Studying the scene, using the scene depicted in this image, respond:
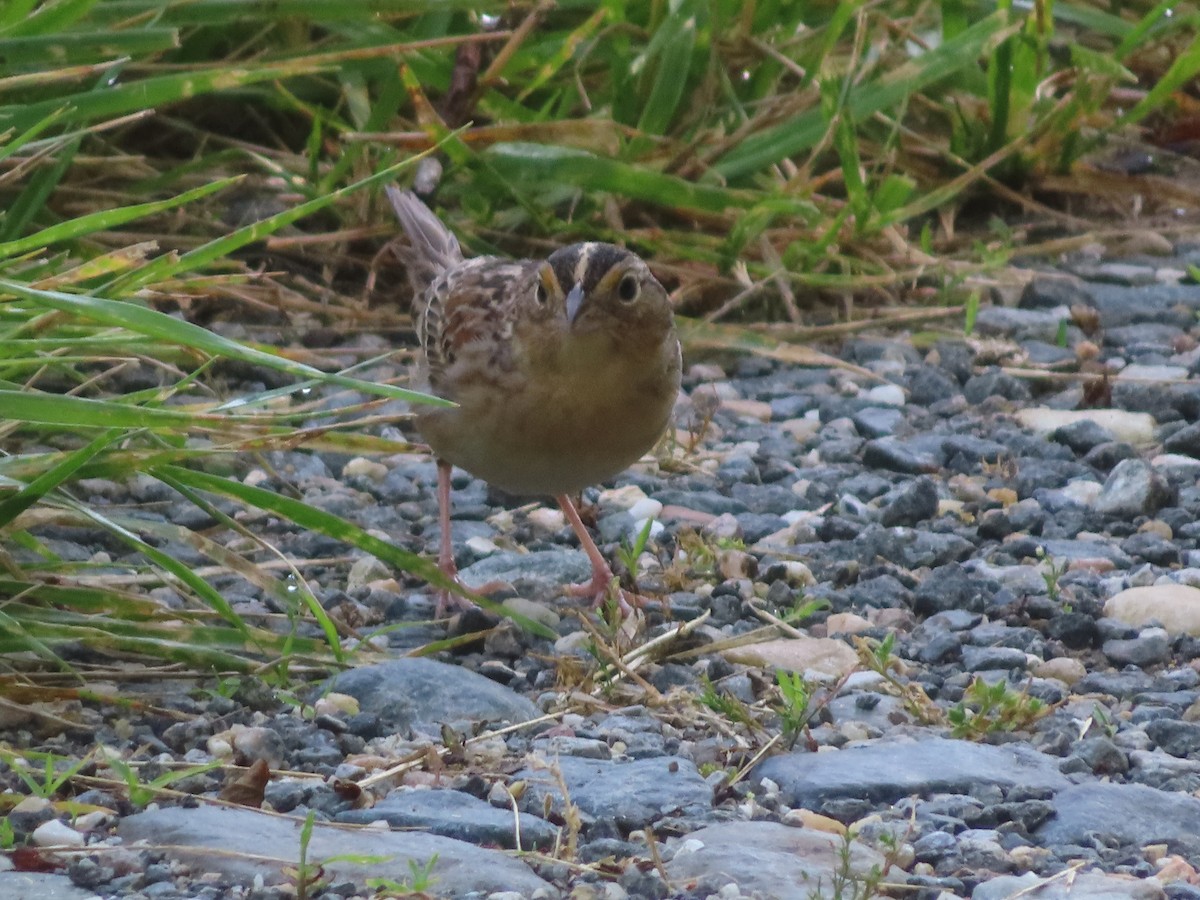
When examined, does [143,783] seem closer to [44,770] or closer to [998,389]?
[44,770]

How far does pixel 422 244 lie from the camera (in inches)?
233

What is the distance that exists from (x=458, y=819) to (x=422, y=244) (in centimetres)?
321

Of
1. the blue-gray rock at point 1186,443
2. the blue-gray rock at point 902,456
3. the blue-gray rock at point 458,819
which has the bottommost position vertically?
the blue-gray rock at point 458,819

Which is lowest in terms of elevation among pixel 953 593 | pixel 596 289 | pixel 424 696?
pixel 424 696

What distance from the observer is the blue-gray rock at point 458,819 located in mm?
2969

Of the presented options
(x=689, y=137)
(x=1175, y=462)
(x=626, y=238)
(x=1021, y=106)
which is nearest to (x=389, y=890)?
(x=1175, y=462)

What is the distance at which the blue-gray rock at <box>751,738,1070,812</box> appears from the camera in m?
3.15

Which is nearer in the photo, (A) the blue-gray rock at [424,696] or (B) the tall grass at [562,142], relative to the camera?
Result: (A) the blue-gray rock at [424,696]

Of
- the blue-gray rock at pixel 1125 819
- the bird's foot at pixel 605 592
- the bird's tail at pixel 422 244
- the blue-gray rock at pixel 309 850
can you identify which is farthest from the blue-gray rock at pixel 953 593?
the bird's tail at pixel 422 244

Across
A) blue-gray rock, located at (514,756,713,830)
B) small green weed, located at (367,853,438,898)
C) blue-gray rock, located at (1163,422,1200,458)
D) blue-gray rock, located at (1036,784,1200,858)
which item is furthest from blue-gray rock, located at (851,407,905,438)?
small green weed, located at (367,853,438,898)

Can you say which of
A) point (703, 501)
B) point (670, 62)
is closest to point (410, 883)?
point (703, 501)

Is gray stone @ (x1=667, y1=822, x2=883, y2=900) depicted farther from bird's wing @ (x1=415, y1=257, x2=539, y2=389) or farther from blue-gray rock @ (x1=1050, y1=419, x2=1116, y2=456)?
blue-gray rock @ (x1=1050, y1=419, x2=1116, y2=456)

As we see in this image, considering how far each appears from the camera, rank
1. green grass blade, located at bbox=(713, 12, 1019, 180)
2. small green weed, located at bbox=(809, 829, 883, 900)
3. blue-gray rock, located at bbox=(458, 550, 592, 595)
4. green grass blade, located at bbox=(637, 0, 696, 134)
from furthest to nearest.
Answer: green grass blade, located at bbox=(713, 12, 1019, 180)
green grass blade, located at bbox=(637, 0, 696, 134)
blue-gray rock, located at bbox=(458, 550, 592, 595)
small green weed, located at bbox=(809, 829, 883, 900)

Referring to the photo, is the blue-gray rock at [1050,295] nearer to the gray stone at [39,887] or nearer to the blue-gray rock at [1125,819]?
the blue-gray rock at [1125,819]
